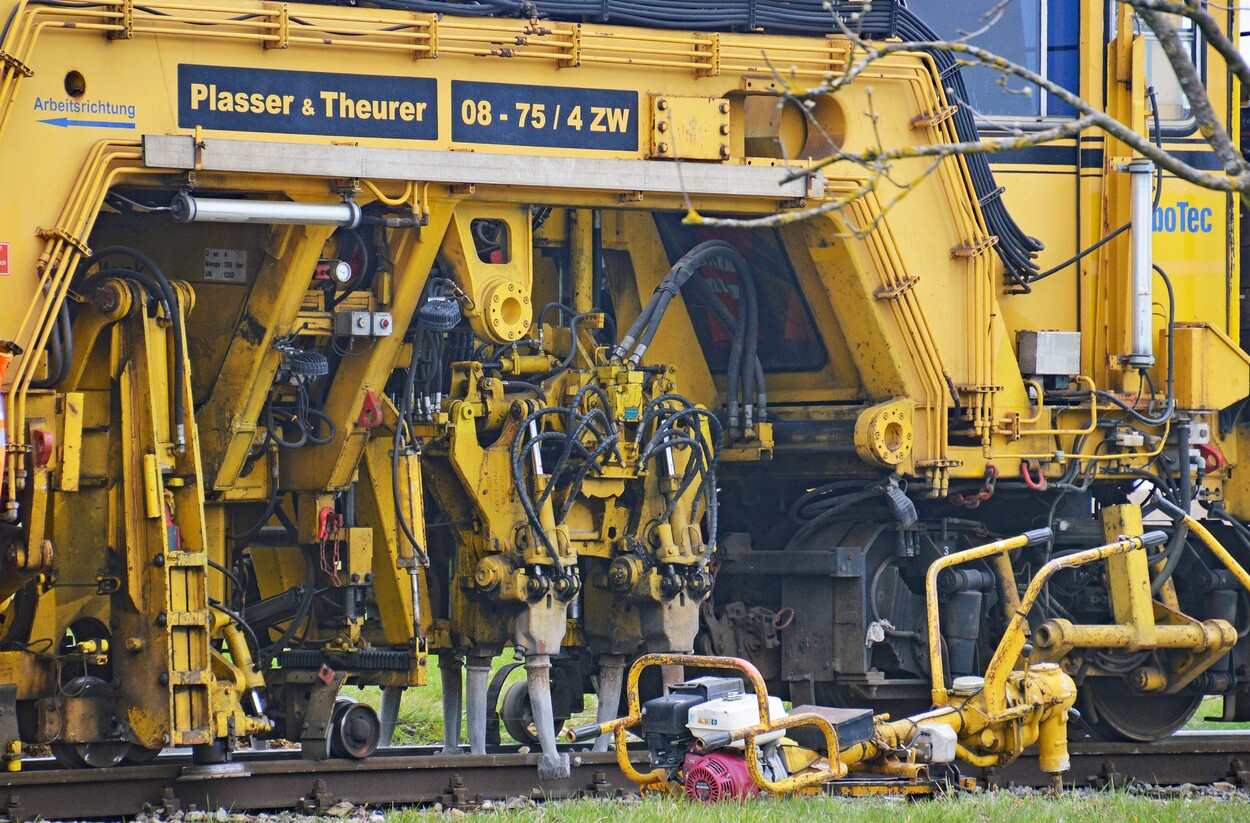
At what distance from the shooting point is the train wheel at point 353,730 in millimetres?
8531

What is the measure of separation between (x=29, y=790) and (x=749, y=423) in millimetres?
4096

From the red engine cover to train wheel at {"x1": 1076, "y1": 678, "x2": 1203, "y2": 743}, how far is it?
12.0ft

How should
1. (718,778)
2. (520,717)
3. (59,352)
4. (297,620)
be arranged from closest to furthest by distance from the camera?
(718,778), (59,352), (297,620), (520,717)

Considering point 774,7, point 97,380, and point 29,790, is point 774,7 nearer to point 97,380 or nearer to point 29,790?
point 97,380

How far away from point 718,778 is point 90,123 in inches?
139

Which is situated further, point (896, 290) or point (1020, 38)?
point (1020, 38)

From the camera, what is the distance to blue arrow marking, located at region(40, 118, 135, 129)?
734 cm

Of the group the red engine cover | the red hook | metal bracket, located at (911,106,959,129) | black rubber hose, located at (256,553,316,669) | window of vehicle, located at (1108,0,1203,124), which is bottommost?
the red engine cover

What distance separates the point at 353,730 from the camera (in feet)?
28.1

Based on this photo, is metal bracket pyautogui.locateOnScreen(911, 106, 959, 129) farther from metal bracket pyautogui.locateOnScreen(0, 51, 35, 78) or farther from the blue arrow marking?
metal bracket pyautogui.locateOnScreen(0, 51, 35, 78)

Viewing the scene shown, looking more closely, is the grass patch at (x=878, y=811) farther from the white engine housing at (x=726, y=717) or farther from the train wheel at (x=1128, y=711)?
the train wheel at (x=1128, y=711)

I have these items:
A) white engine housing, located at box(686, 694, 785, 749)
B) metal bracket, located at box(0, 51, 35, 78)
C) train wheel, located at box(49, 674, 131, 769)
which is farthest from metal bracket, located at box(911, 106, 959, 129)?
train wheel, located at box(49, 674, 131, 769)

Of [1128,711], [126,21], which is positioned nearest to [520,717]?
[1128,711]

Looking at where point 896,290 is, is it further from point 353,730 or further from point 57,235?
point 57,235
